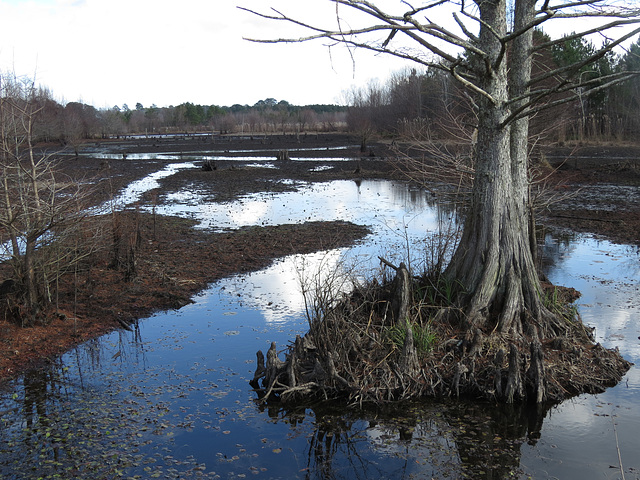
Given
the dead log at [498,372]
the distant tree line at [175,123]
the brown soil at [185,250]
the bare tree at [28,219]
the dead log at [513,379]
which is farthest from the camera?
the distant tree line at [175,123]

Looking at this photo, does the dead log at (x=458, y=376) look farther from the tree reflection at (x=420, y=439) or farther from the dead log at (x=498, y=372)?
the dead log at (x=498, y=372)

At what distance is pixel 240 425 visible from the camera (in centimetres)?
687

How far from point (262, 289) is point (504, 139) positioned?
5814 millimetres

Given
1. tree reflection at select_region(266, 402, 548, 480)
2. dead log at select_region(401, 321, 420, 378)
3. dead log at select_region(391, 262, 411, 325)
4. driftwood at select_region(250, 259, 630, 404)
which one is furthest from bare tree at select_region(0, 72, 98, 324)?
dead log at select_region(401, 321, 420, 378)

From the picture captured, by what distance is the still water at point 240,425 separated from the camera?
5961 millimetres

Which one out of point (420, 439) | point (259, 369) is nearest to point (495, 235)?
point (420, 439)

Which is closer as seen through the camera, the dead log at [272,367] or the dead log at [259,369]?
the dead log at [272,367]

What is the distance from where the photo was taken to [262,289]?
12078mm

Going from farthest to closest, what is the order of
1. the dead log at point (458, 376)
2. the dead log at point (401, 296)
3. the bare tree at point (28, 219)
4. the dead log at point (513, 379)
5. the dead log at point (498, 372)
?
the bare tree at point (28, 219) → the dead log at point (401, 296) → the dead log at point (458, 376) → the dead log at point (498, 372) → the dead log at point (513, 379)

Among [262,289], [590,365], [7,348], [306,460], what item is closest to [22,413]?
[7,348]

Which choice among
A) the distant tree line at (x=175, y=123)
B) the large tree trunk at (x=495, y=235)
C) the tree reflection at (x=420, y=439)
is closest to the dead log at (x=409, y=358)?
the tree reflection at (x=420, y=439)

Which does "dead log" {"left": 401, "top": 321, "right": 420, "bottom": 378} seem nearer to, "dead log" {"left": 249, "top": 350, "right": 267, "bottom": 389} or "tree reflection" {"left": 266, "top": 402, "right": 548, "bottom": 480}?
"tree reflection" {"left": 266, "top": 402, "right": 548, "bottom": 480}

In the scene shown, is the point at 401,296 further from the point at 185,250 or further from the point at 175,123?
the point at 175,123

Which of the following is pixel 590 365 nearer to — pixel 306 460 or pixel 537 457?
pixel 537 457
